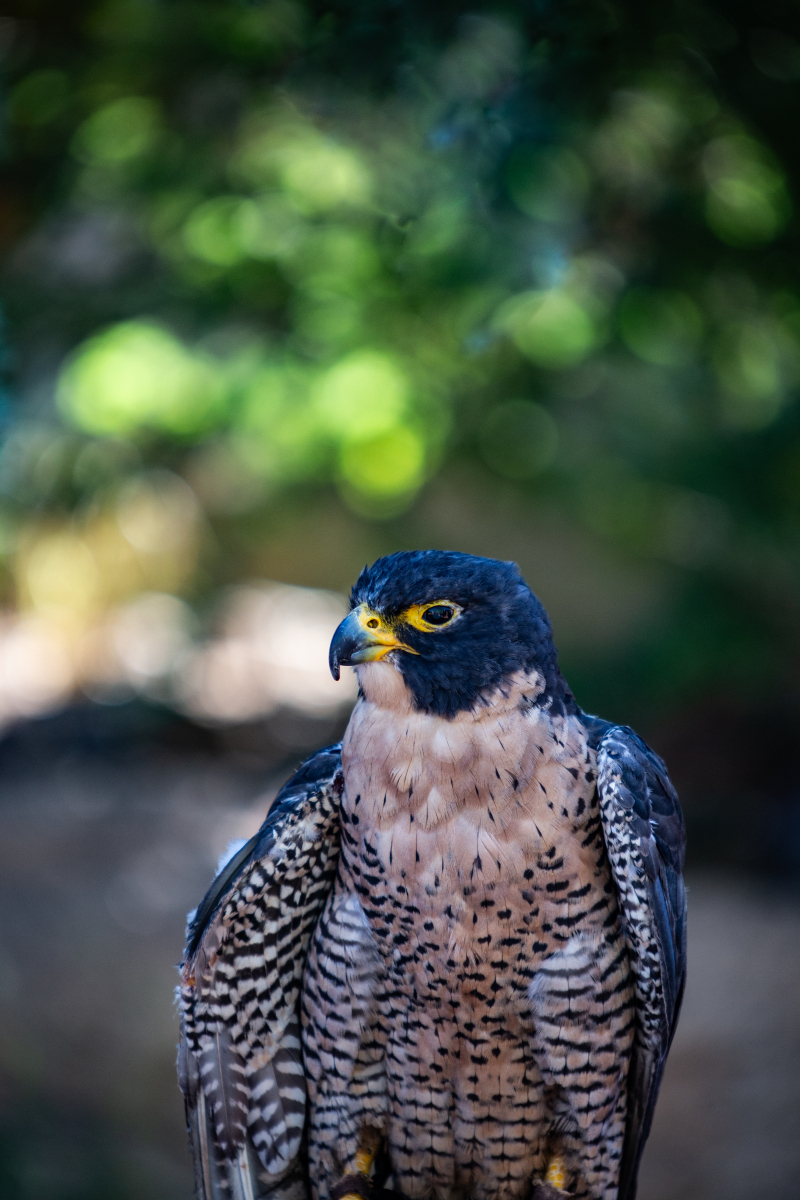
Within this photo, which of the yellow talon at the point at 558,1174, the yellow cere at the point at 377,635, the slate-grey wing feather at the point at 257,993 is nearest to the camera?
the yellow cere at the point at 377,635

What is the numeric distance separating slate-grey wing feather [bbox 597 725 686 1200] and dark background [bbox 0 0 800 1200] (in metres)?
0.91

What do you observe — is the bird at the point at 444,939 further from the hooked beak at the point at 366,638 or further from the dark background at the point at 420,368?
the dark background at the point at 420,368

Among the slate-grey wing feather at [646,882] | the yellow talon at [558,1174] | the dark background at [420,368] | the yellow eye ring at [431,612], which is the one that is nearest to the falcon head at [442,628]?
the yellow eye ring at [431,612]

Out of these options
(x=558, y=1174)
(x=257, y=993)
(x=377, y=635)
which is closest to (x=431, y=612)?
(x=377, y=635)

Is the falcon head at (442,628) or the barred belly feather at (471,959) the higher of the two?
the falcon head at (442,628)

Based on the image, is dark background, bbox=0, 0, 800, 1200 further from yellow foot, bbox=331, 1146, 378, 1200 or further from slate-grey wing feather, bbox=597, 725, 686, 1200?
slate-grey wing feather, bbox=597, 725, 686, 1200

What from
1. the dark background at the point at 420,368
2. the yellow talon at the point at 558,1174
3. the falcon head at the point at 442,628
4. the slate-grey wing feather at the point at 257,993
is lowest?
the yellow talon at the point at 558,1174

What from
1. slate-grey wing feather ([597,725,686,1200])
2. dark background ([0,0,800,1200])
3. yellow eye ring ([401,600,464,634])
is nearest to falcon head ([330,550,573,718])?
yellow eye ring ([401,600,464,634])

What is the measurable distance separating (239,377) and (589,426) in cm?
167

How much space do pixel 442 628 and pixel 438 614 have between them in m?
0.03

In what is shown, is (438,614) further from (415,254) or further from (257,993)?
(257,993)

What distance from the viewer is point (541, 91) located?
1.67 meters

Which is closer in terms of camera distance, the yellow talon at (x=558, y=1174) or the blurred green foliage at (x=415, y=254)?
the blurred green foliage at (x=415, y=254)

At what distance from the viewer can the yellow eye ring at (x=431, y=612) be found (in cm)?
183
